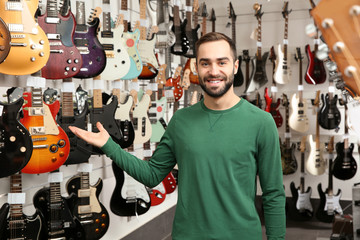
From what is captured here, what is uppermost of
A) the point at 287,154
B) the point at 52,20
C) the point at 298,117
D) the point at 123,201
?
the point at 52,20

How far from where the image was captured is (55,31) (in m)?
2.69

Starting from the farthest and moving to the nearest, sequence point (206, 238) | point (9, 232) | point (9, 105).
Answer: point (9, 232)
point (9, 105)
point (206, 238)

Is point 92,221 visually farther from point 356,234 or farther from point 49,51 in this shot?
point 356,234

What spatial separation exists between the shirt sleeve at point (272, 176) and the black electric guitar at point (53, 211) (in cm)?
154

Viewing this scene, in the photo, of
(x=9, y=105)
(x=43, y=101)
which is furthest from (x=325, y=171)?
(x=9, y=105)

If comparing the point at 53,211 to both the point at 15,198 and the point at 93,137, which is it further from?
the point at 93,137

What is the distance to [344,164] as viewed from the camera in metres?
4.90

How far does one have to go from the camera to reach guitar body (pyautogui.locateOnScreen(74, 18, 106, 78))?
9.57 ft

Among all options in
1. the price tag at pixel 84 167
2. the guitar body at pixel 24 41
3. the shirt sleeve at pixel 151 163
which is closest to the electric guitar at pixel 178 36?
the price tag at pixel 84 167

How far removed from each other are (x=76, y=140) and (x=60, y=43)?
2.16ft

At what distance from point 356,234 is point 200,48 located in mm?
2042

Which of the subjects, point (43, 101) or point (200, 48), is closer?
point (200, 48)

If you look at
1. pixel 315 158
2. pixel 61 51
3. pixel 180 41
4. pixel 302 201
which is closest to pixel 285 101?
pixel 315 158

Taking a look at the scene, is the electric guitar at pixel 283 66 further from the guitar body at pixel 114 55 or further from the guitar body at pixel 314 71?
the guitar body at pixel 114 55
